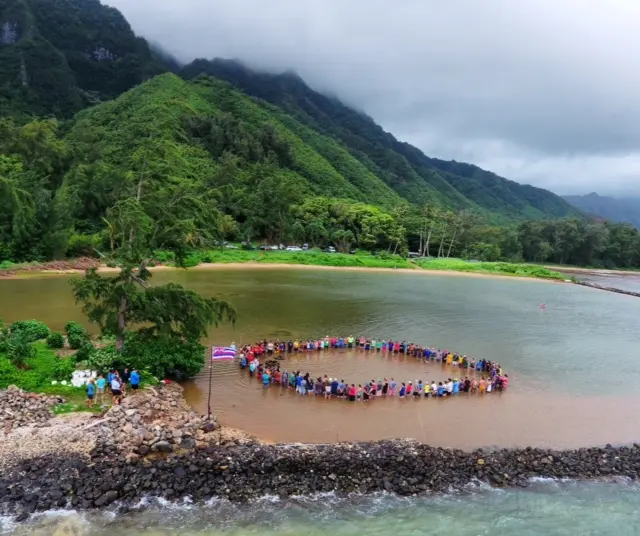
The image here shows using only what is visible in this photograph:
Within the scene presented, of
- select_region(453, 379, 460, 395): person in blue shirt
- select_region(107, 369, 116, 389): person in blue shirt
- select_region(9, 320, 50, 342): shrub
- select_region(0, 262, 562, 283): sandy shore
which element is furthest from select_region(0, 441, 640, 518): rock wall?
select_region(0, 262, 562, 283): sandy shore

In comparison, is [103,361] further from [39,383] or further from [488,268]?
[488,268]

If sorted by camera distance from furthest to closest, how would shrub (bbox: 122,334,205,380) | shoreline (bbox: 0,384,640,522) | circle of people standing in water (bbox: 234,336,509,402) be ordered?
circle of people standing in water (bbox: 234,336,509,402) < shrub (bbox: 122,334,205,380) < shoreline (bbox: 0,384,640,522)

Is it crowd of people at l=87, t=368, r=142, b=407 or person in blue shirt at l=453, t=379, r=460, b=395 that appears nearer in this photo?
crowd of people at l=87, t=368, r=142, b=407

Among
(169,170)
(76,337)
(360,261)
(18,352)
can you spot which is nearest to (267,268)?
(360,261)

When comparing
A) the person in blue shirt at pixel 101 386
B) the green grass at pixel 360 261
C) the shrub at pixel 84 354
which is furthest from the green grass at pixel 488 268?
the person in blue shirt at pixel 101 386

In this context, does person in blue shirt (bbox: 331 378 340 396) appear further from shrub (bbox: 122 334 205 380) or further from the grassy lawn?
the grassy lawn
